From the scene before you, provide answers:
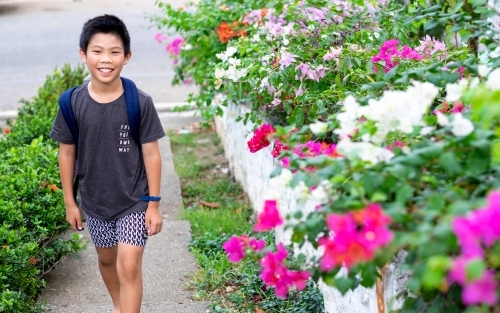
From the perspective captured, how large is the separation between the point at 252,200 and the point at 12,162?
1.63 metres

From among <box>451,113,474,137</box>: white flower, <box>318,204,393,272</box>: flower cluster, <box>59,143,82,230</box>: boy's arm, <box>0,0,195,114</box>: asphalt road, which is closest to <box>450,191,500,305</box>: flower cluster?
<box>318,204,393,272</box>: flower cluster

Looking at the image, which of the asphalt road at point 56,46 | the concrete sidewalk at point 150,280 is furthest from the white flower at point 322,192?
the asphalt road at point 56,46

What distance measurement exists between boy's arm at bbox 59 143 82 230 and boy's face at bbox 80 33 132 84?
1.12 ft

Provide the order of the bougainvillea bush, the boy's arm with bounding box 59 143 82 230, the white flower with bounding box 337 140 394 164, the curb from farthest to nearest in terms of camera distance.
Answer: the curb < the boy's arm with bounding box 59 143 82 230 < the white flower with bounding box 337 140 394 164 < the bougainvillea bush

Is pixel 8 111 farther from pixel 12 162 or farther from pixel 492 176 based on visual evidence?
pixel 492 176

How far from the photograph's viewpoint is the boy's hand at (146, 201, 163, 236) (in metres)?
3.59

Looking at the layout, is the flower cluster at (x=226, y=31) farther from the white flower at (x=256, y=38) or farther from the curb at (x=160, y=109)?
the curb at (x=160, y=109)

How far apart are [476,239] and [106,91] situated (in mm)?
2429

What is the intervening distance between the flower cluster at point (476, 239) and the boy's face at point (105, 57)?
2.31 m

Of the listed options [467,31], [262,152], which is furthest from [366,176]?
[262,152]

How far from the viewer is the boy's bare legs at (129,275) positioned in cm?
359

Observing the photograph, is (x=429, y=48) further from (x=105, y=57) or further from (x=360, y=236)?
(x=360, y=236)

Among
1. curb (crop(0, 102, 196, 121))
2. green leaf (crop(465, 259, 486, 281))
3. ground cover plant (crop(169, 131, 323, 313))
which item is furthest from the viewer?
curb (crop(0, 102, 196, 121))

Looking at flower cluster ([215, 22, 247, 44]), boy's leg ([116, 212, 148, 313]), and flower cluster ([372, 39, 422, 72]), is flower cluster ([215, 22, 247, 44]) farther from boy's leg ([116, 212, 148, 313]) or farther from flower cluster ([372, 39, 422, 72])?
boy's leg ([116, 212, 148, 313])
